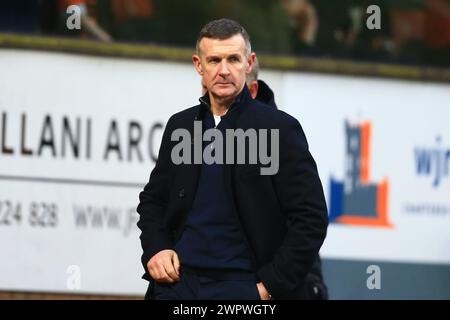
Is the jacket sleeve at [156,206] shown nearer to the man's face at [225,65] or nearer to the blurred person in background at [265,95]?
the man's face at [225,65]

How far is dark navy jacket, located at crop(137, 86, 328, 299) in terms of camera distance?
20.9ft

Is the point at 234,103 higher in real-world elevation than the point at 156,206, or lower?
higher

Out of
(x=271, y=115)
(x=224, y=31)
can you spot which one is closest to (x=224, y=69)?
(x=224, y=31)

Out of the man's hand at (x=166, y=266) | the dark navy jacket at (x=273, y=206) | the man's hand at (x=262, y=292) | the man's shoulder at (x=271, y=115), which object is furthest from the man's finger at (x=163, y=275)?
the man's shoulder at (x=271, y=115)

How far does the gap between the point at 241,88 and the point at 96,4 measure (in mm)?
5572

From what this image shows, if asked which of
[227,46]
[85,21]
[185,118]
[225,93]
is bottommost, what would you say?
[185,118]

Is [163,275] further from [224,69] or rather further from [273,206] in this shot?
[224,69]

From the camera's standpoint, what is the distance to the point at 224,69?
6516 millimetres

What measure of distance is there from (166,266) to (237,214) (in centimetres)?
39

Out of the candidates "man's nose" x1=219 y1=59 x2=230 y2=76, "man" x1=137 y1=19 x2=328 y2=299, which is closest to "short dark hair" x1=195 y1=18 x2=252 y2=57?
"man" x1=137 y1=19 x2=328 y2=299

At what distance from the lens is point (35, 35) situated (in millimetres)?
12000

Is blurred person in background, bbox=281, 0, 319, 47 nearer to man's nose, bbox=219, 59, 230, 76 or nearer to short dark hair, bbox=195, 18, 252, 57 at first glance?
short dark hair, bbox=195, 18, 252, 57

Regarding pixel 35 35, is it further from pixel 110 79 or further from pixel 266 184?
pixel 266 184
